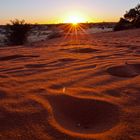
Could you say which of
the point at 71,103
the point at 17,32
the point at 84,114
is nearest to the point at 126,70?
the point at 71,103

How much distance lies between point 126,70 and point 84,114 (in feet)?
5.11

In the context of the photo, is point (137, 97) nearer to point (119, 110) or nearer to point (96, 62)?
point (119, 110)

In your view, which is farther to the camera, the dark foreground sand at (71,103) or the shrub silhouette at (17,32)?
the shrub silhouette at (17,32)

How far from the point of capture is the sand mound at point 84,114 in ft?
7.26

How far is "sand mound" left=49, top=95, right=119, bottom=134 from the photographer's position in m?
2.21

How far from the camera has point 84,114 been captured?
2432 mm

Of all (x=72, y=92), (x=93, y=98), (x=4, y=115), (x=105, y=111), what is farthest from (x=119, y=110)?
(x=4, y=115)

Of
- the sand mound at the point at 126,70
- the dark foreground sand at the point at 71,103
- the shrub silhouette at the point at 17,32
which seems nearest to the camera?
the dark foreground sand at the point at 71,103

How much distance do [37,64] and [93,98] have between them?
1991 mm

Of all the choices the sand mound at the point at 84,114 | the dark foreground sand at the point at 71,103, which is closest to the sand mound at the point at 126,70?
the dark foreground sand at the point at 71,103

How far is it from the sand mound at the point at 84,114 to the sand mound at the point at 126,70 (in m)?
1.11

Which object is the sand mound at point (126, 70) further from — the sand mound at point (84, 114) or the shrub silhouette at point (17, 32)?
the shrub silhouette at point (17, 32)

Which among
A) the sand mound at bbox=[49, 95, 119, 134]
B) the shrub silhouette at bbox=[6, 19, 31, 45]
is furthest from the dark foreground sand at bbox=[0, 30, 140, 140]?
the shrub silhouette at bbox=[6, 19, 31, 45]

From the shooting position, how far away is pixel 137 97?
2775 millimetres
